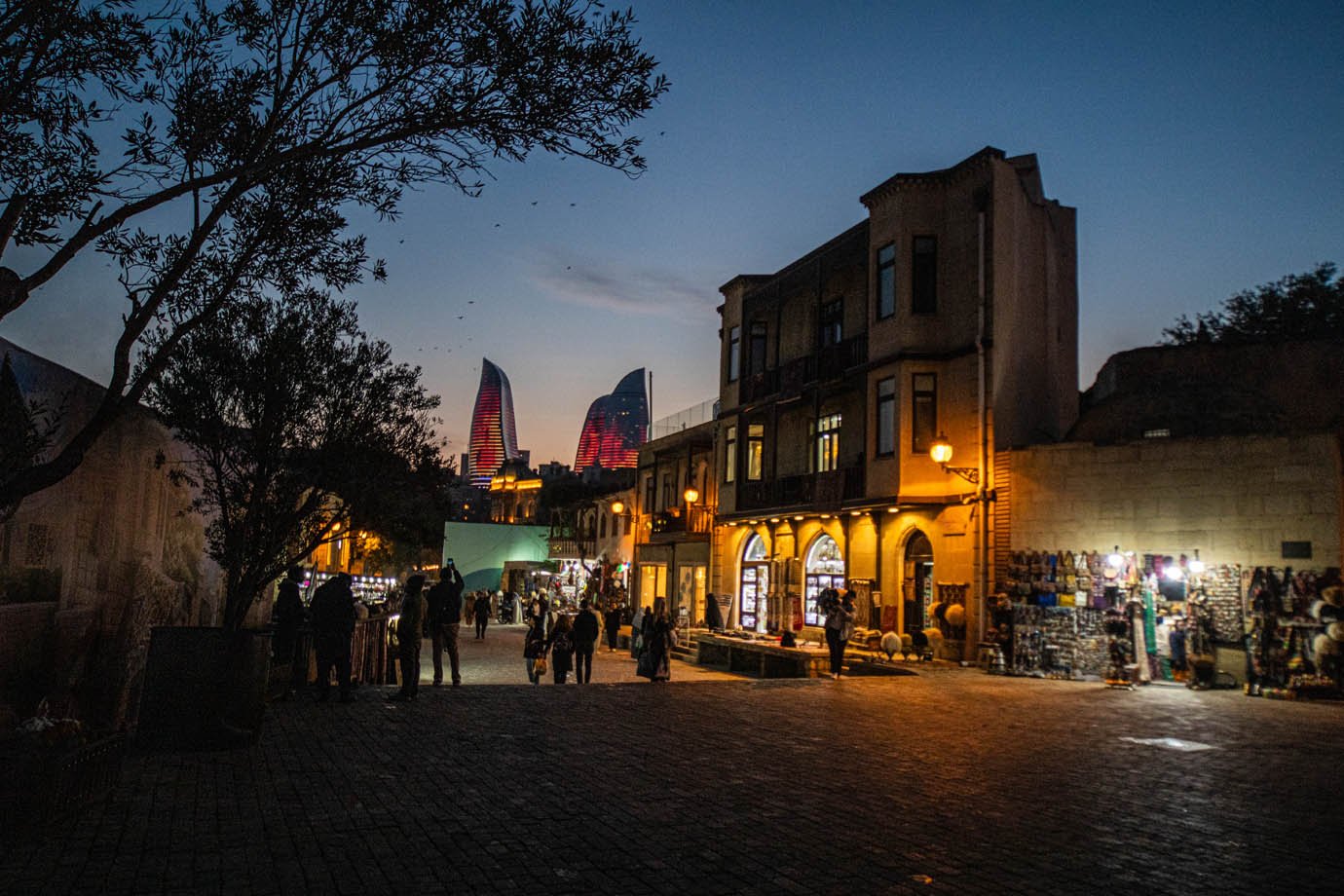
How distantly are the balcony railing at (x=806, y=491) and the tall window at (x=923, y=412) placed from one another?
2.25 metres

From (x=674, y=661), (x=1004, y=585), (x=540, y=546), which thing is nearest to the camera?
(x=1004, y=585)

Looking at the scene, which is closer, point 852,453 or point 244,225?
point 244,225

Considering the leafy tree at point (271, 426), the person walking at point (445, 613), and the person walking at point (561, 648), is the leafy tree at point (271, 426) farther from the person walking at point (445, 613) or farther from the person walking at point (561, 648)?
the person walking at point (561, 648)

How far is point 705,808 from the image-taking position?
7.05 m

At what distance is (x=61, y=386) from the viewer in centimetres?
787

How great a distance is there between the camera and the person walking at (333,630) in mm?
12375

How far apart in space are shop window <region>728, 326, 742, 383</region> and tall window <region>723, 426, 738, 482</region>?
1856 mm

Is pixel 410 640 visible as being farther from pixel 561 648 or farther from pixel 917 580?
pixel 917 580

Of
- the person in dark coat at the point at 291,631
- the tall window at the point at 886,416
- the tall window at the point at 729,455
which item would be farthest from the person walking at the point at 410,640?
the tall window at the point at 729,455

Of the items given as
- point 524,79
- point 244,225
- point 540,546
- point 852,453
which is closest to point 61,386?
point 244,225

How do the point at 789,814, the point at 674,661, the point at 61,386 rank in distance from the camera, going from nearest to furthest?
1. the point at 789,814
2. the point at 61,386
3. the point at 674,661

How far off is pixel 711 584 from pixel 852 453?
8822 millimetres

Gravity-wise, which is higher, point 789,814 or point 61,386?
point 61,386

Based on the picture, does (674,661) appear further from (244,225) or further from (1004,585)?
(244,225)
